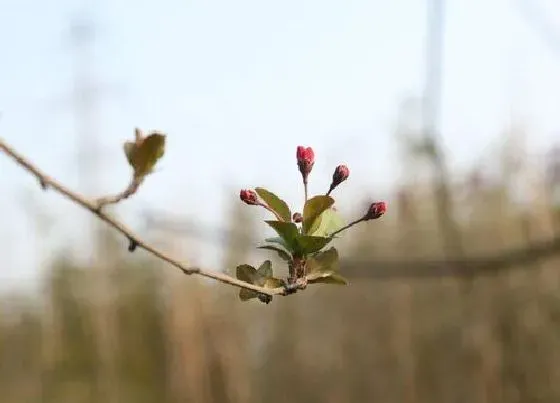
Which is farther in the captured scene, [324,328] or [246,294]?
[324,328]

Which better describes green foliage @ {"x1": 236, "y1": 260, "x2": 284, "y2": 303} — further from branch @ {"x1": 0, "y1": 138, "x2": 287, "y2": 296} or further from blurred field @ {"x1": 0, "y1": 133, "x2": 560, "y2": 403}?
blurred field @ {"x1": 0, "y1": 133, "x2": 560, "y2": 403}

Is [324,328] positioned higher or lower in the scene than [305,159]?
lower

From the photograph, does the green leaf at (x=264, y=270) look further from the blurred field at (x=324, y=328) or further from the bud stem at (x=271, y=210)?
the blurred field at (x=324, y=328)

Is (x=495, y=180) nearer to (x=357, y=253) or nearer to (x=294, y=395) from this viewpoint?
(x=357, y=253)

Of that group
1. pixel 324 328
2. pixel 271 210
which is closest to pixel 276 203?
pixel 271 210

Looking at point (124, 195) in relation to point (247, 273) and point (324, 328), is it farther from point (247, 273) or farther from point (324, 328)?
point (324, 328)

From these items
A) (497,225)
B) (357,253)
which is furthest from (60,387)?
(497,225)

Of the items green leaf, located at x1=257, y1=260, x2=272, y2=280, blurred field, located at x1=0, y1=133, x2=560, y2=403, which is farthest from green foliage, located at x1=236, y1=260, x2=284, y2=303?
blurred field, located at x1=0, y1=133, x2=560, y2=403
